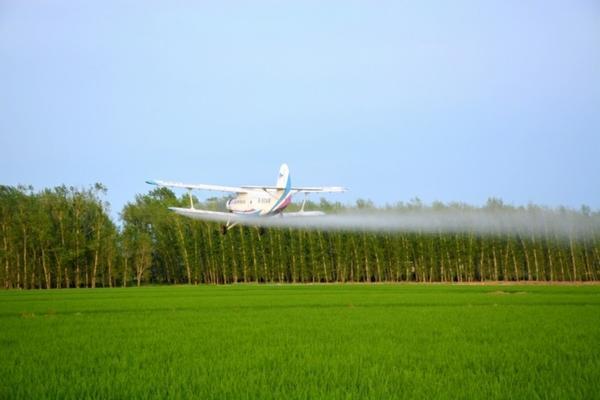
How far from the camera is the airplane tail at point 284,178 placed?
48.4 m

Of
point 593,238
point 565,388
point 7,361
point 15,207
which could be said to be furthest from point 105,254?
point 565,388

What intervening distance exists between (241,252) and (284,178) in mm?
61952

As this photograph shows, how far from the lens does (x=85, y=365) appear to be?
1398cm

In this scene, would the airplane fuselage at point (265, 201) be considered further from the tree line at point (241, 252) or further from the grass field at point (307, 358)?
the tree line at point (241, 252)

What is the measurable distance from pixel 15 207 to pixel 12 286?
43.3ft

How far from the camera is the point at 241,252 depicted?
110000 millimetres

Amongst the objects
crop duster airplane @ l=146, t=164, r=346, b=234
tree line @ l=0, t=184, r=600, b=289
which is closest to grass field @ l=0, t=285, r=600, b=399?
crop duster airplane @ l=146, t=164, r=346, b=234

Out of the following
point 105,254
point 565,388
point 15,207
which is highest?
point 15,207

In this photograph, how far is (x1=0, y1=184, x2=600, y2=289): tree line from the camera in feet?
315

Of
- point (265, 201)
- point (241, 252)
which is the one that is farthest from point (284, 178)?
point (241, 252)

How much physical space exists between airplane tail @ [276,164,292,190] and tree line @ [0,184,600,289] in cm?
4754

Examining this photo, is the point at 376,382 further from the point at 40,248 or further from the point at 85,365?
the point at 40,248

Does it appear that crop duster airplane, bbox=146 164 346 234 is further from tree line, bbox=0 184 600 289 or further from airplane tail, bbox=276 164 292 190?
tree line, bbox=0 184 600 289

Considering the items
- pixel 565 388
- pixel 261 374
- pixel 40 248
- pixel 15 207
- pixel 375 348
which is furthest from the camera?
pixel 15 207
